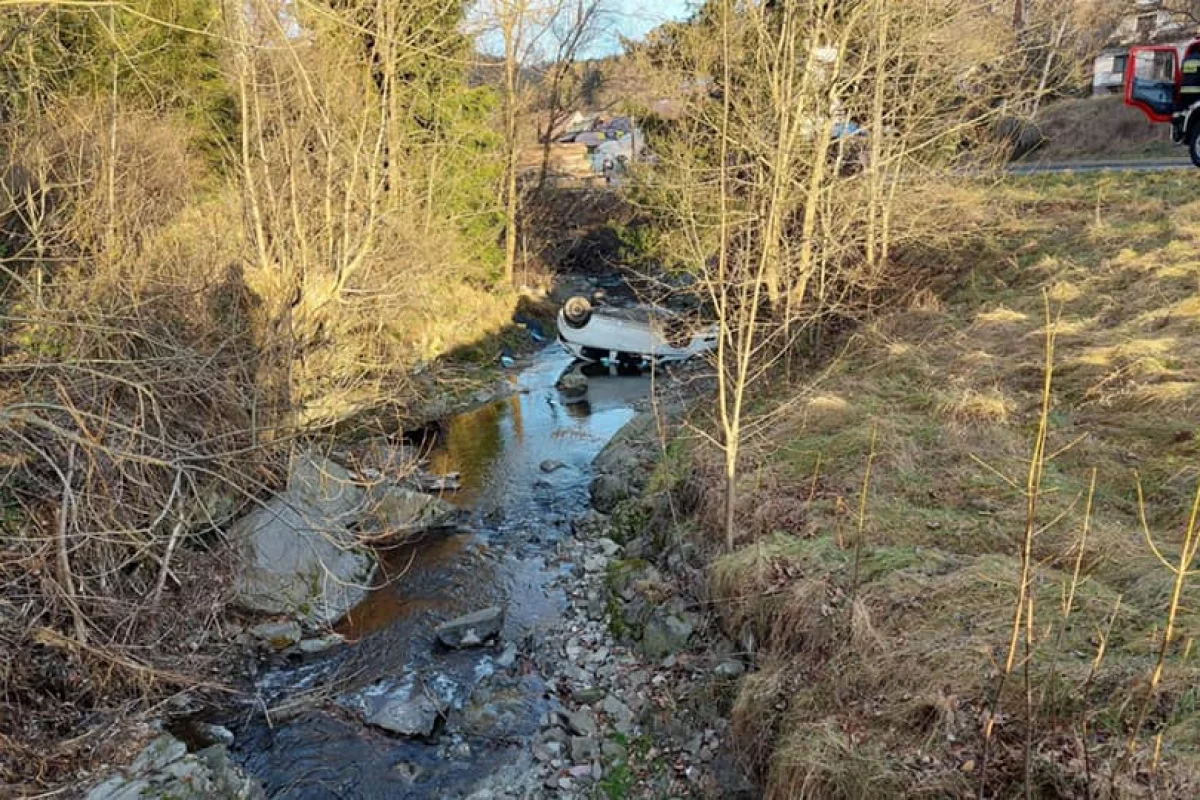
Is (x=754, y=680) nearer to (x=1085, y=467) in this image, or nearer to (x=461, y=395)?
(x=1085, y=467)

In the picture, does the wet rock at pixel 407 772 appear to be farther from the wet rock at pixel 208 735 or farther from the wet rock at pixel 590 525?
the wet rock at pixel 590 525

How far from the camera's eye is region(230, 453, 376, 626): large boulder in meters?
6.93

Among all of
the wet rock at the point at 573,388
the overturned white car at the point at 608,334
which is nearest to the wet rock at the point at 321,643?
the wet rock at the point at 573,388

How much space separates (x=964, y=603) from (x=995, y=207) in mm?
10229

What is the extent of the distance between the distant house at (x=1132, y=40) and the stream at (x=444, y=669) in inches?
1083

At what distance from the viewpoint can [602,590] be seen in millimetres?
7145

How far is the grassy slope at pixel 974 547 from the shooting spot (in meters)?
3.56

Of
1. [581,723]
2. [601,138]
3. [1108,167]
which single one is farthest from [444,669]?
[601,138]

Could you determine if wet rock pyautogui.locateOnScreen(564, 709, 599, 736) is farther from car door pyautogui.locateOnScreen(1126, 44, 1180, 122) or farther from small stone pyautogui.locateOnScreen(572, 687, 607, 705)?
car door pyautogui.locateOnScreen(1126, 44, 1180, 122)

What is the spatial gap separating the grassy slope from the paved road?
5572 millimetres

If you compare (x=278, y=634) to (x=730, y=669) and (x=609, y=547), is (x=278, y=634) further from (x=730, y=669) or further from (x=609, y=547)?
(x=730, y=669)

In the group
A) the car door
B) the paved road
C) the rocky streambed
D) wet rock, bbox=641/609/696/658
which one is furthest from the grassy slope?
the paved road

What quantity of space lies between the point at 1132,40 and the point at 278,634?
37.3 m

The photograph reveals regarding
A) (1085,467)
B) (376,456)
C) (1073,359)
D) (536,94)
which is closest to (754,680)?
(1085,467)
